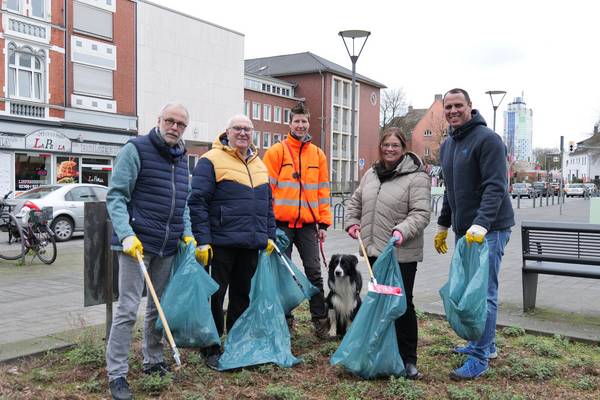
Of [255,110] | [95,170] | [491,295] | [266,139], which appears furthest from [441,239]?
[266,139]

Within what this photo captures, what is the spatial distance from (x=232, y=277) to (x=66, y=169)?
24572 millimetres

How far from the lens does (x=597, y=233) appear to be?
561cm

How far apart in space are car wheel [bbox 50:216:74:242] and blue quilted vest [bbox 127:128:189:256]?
1091 centimetres

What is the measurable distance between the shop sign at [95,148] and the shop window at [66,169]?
0.52m

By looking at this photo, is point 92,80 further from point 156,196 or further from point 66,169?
point 156,196

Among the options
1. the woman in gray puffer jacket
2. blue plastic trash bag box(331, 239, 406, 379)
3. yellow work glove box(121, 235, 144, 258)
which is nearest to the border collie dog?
the woman in gray puffer jacket

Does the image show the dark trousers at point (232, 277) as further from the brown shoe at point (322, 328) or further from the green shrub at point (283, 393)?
the green shrub at point (283, 393)

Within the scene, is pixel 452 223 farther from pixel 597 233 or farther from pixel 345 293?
pixel 597 233

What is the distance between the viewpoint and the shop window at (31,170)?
25047 millimetres

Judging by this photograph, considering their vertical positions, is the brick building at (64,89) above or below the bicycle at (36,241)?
above

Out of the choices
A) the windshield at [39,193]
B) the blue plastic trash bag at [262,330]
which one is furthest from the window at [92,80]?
the blue plastic trash bag at [262,330]

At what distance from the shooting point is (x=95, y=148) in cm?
2844

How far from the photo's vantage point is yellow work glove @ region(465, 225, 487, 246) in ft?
12.9

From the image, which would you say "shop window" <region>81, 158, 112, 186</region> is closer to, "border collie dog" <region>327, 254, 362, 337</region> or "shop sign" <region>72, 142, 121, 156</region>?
"shop sign" <region>72, 142, 121, 156</region>
